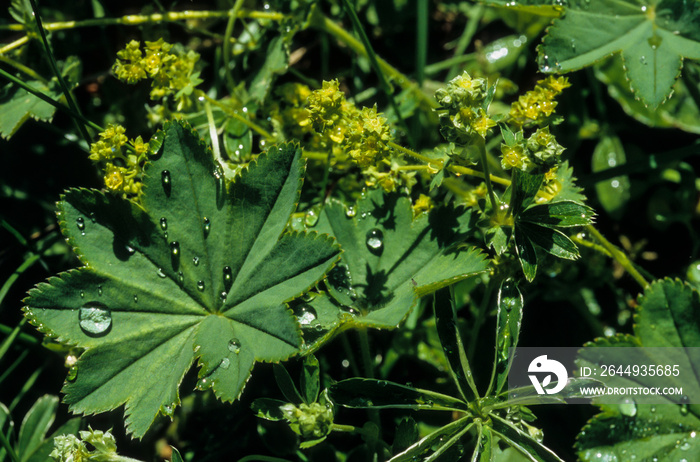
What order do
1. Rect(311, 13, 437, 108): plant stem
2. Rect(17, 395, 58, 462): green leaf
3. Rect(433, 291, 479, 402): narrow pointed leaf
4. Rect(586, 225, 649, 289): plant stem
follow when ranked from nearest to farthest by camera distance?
Rect(433, 291, 479, 402): narrow pointed leaf → Rect(586, 225, 649, 289): plant stem → Rect(17, 395, 58, 462): green leaf → Rect(311, 13, 437, 108): plant stem

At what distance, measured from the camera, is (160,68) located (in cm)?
204

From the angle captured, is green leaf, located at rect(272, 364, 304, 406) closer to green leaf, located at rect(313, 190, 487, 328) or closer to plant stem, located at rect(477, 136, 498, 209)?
green leaf, located at rect(313, 190, 487, 328)

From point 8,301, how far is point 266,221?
1.34 metres

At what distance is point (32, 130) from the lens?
2641 millimetres

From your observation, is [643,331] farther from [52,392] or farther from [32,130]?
[32,130]

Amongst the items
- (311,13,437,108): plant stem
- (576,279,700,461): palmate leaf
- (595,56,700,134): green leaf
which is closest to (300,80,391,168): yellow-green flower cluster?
(311,13,437,108): plant stem

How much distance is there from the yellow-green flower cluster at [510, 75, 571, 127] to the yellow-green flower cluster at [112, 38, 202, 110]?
1094mm

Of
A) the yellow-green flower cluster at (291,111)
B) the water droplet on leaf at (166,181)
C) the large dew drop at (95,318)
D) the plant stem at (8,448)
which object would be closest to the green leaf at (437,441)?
the large dew drop at (95,318)

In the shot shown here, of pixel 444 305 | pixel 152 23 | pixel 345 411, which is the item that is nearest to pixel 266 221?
pixel 444 305

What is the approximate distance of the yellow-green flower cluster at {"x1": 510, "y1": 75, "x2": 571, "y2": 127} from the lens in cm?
177

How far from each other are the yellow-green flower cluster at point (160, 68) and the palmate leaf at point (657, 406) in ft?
5.56

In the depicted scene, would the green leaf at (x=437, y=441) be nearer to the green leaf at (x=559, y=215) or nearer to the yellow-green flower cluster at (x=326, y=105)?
the green leaf at (x=559, y=215)

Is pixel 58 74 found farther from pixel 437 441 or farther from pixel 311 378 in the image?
pixel 437 441

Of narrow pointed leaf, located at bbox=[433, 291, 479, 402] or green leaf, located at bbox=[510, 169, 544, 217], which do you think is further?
narrow pointed leaf, located at bbox=[433, 291, 479, 402]
